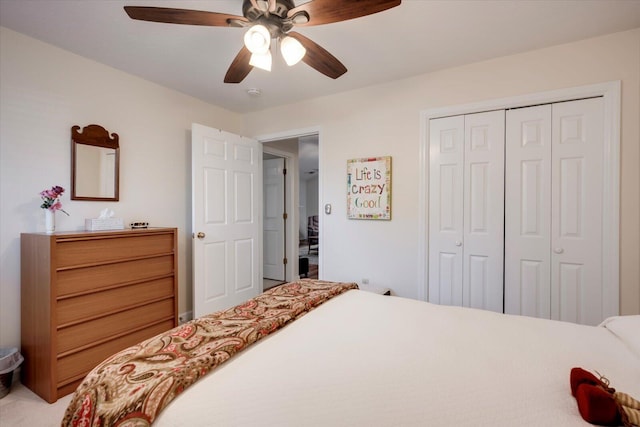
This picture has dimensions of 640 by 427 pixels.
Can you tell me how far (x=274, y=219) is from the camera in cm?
486

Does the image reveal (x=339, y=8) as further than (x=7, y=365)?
No

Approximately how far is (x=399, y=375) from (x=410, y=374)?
0.13 feet

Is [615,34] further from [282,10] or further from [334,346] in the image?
[334,346]

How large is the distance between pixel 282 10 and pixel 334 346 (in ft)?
5.40

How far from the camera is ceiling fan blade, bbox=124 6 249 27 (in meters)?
1.37

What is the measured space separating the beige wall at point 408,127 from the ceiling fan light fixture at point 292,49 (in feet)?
4.81

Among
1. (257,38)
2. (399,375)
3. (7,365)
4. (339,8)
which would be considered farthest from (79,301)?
(339,8)

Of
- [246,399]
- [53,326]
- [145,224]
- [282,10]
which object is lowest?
[53,326]

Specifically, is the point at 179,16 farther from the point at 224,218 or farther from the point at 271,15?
the point at 224,218

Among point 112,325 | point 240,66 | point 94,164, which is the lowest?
point 112,325

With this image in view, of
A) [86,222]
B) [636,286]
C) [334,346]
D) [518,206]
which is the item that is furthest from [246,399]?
[636,286]

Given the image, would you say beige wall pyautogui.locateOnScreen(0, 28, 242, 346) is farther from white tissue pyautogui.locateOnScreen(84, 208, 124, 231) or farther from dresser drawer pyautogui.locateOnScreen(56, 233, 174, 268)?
dresser drawer pyautogui.locateOnScreen(56, 233, 174, 268)

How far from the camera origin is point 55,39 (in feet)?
6.89

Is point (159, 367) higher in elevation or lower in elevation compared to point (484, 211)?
lower
